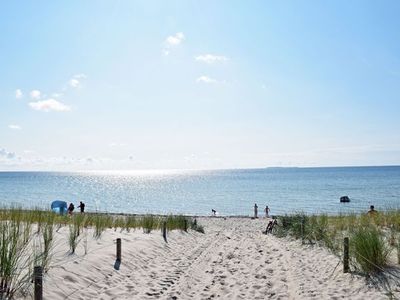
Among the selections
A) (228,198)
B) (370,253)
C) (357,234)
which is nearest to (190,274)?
(357,234)

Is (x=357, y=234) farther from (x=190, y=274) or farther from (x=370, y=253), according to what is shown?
(x=190, y=274)

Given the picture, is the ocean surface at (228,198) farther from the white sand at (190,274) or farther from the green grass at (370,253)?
the green grass at (370,253)

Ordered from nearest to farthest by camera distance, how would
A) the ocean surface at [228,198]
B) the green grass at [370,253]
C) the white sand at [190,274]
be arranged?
the white sand at [190,274] < the green grass at [370,253] < the ocean surface at [228,198]

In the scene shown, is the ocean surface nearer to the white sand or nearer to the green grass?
the white sand

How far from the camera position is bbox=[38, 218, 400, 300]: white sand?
7.87m

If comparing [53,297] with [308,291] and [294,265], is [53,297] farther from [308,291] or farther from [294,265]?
[294,265]

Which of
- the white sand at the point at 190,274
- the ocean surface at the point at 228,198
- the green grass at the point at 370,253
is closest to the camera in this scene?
the white sand at the point at 190,274

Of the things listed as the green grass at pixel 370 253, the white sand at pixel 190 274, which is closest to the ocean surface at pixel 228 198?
the white sand at pixel 190 274

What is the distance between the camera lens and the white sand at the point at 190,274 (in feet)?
25.8

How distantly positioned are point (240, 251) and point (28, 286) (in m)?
9.53

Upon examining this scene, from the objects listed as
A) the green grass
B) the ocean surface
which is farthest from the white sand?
the ocean surface

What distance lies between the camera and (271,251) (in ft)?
46.5

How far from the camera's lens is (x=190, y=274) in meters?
10.4

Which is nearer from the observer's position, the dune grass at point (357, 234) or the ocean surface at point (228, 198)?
the dune grass at point (357, 234)
